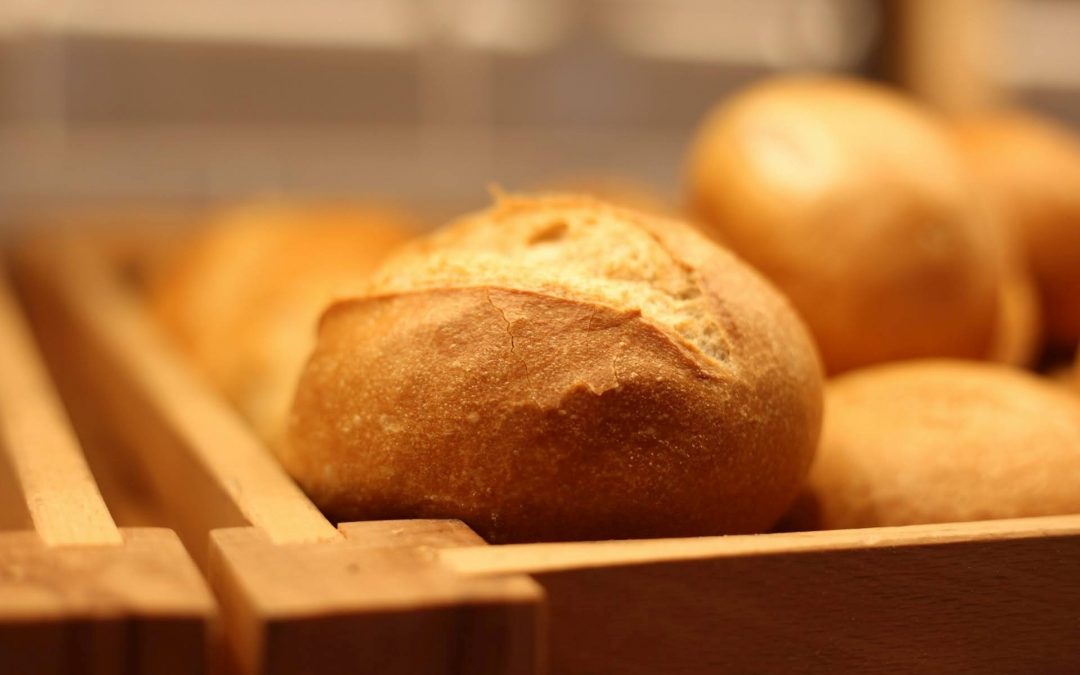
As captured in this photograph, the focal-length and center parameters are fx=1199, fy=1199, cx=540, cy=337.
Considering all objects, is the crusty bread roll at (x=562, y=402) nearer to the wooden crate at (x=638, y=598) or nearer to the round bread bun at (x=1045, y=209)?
the wooden crate at (x=638, y=598)

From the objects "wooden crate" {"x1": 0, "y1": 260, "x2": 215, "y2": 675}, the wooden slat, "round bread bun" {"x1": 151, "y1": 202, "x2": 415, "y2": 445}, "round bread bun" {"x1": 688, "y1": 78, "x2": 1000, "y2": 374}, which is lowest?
"round bread bun" {"x1": 151, "y1": 202, "x2": 415, "y2": 445}

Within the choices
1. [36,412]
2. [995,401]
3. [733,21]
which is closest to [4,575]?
[36,412]

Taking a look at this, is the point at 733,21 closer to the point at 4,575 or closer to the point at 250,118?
the point at 250,118

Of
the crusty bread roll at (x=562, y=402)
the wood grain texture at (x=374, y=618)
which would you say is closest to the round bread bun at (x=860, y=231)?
the crusty bread roll at (x=562, y=402)

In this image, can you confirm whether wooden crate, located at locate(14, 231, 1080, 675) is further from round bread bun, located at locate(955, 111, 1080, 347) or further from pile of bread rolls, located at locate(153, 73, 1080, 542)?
round bread bun, located at locate(955, 111, 1080, 347)

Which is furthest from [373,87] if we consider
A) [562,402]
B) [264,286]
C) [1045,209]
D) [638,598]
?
[638,598]

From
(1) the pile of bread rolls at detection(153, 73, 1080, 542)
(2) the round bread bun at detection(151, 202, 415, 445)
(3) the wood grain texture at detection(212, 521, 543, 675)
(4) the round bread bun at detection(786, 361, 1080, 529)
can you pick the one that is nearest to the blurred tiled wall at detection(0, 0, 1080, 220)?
(2) the round bread bun at detection(151, 202, 415, 445)
